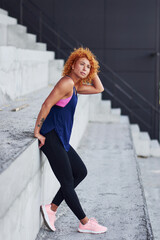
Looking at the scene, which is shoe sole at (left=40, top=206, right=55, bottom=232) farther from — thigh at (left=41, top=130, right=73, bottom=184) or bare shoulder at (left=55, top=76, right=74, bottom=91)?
bare shoulder at (left=55, top=76, right=74, bottom=91)

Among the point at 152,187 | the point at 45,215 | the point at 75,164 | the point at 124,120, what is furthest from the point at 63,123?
the point at 124,120

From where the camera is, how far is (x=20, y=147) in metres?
3.12

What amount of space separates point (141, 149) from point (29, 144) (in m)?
6.73

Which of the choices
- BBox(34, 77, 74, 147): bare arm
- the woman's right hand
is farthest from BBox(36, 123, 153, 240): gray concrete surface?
BBox(34, 77, 74, 147): bare arm

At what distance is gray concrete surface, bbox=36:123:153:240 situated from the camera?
3748mm

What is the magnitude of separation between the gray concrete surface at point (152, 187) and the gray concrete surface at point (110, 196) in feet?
1.38

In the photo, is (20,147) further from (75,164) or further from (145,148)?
(145,148)

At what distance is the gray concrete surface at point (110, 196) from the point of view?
3748 millimetres

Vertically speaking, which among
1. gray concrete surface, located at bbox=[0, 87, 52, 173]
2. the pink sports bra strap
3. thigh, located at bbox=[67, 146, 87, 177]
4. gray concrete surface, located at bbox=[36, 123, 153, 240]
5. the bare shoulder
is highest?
the bare shoulder

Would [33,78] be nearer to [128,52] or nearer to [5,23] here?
[5,23]

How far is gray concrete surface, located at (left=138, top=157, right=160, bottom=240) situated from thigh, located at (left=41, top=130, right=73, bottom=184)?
160 centimetres

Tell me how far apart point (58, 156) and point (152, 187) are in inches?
150

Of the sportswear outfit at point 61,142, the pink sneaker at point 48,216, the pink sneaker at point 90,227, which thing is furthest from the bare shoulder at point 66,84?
the pink sneaker at point 90,227

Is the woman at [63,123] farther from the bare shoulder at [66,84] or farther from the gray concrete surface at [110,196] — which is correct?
the gray concrete surface at [110,196]
